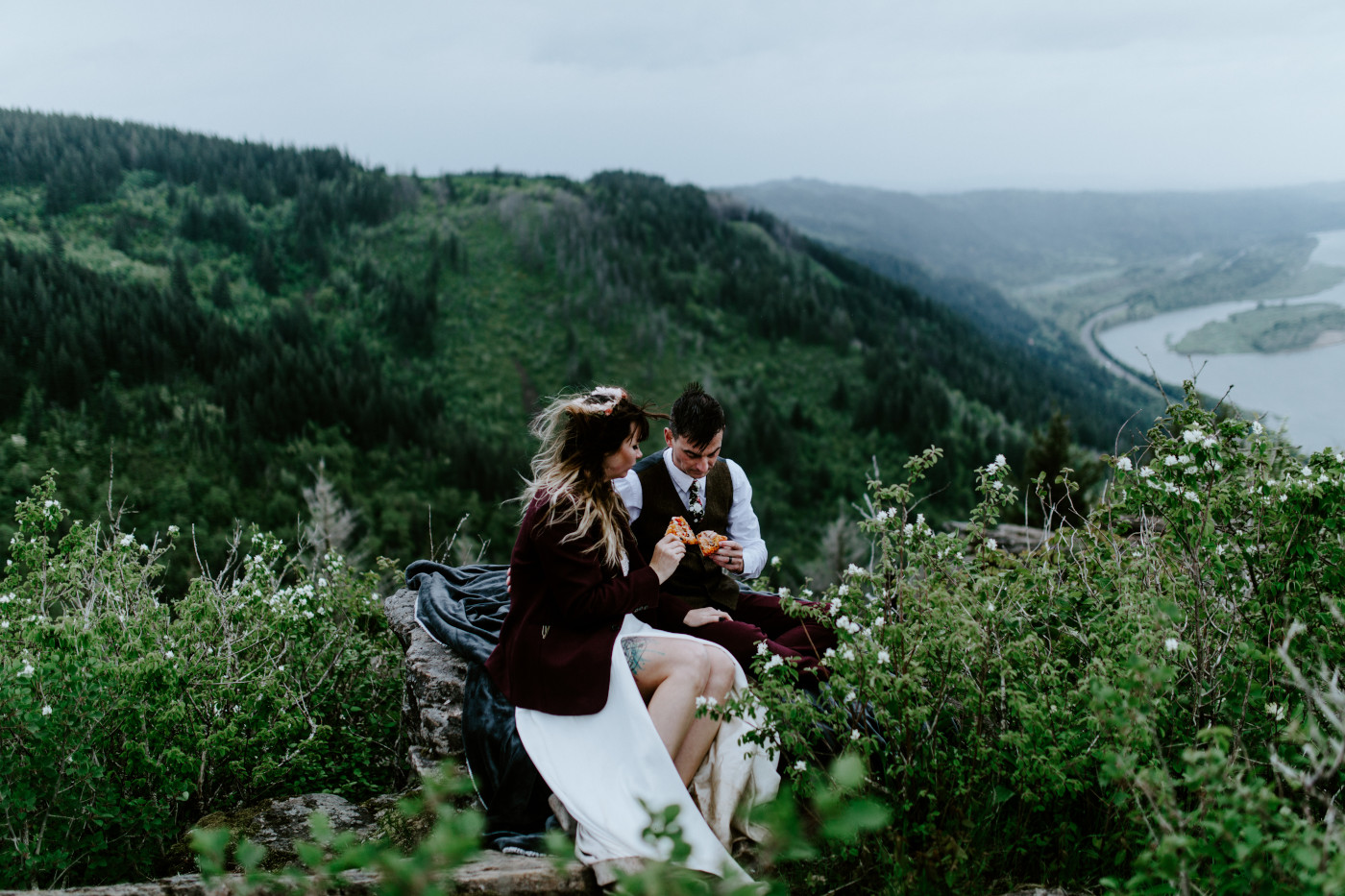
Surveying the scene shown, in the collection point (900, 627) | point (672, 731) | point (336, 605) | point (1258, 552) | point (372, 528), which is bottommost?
point (372, 528)

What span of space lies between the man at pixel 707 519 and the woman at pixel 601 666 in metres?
0.57

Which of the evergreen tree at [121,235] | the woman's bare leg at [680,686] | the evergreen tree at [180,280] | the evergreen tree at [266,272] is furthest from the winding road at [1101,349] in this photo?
the evergreen tree at [121,235]

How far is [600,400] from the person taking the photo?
364cm

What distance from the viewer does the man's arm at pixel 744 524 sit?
4648mm

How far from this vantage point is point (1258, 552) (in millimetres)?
3396

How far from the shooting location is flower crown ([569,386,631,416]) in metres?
3.52

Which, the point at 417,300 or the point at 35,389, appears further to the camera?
the point at 417,300

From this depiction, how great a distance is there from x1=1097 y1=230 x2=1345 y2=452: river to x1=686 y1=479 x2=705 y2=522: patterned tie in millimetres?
43574

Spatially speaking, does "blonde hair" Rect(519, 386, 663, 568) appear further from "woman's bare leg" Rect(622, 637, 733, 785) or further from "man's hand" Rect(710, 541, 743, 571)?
"man's hand" Rect(710, 541, 743, 571)

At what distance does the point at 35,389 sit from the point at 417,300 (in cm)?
3500

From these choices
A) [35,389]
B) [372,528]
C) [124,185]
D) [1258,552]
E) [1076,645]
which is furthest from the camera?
[124,185]

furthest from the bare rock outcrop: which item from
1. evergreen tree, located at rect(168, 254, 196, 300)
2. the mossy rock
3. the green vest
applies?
evergreen tree, located at rect(168, 254, 196, 300)

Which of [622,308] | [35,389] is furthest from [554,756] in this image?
[622,308]

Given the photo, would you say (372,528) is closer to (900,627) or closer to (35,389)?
(35,389)
